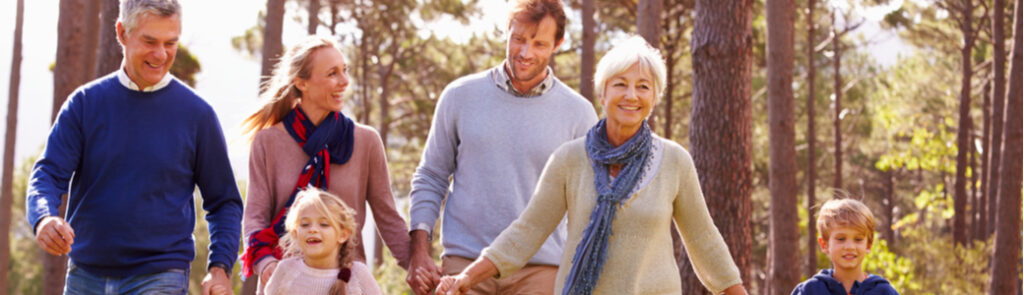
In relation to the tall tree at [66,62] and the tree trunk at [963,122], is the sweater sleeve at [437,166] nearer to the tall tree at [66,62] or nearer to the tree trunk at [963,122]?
the tall tree at [66,62]

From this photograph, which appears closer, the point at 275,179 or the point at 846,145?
the point at 275,179

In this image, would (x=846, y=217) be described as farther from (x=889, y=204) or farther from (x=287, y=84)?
(x=889, y=204)

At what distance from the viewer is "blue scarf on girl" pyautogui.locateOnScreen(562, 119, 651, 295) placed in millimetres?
3912

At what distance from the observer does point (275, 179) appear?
4.45m

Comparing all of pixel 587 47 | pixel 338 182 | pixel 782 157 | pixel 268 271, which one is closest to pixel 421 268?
pixel 338 182

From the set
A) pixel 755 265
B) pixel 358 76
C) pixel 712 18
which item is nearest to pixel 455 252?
pixel 712 18

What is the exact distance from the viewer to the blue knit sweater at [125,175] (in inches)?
157

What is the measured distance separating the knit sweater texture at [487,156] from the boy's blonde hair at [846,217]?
1091mm

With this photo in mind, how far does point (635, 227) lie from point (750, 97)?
6.03 meters

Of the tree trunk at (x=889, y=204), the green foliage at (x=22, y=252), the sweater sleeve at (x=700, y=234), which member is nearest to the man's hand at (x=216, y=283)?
the sweater sleeve at (x=700, y=234)

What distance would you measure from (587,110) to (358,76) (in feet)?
86.6

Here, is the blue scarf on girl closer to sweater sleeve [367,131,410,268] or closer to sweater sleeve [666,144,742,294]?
sweater sleeve [666,144,742,294]

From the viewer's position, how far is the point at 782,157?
1309 cm

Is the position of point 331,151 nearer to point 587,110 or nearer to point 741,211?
point 587,110
